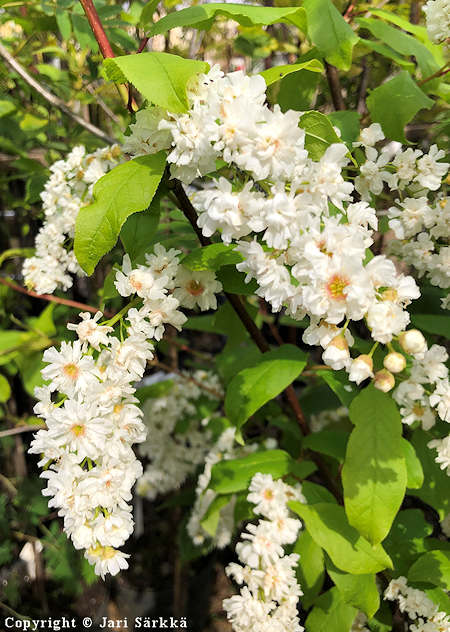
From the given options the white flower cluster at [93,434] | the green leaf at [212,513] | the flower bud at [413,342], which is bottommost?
the green leaf at [212,513]

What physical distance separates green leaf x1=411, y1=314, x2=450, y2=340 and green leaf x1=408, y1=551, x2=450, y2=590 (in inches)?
14.4

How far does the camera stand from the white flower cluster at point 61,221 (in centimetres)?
91

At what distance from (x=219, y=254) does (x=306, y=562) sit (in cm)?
56

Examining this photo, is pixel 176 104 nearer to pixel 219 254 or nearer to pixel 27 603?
pixel 219 254

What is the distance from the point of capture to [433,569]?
31.1 inches

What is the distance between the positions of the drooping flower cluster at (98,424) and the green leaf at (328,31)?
0.41m

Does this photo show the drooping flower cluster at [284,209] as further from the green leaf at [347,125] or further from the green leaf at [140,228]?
the green leaf at [347,125]

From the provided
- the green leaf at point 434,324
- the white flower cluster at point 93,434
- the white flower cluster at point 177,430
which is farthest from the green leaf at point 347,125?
the white flower cluster at point 177,430

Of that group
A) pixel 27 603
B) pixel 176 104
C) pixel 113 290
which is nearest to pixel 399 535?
pixel 113 290

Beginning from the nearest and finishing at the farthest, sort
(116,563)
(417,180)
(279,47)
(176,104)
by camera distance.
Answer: (176,104) < (116,563) < (417,180) < (279,47)

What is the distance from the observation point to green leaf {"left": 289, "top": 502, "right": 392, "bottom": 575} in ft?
2.37

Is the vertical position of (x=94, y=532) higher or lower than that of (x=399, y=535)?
higher

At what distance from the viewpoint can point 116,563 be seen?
2.14ft

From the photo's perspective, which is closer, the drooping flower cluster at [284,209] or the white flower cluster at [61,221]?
the drooping flower cluster at [284,209]
